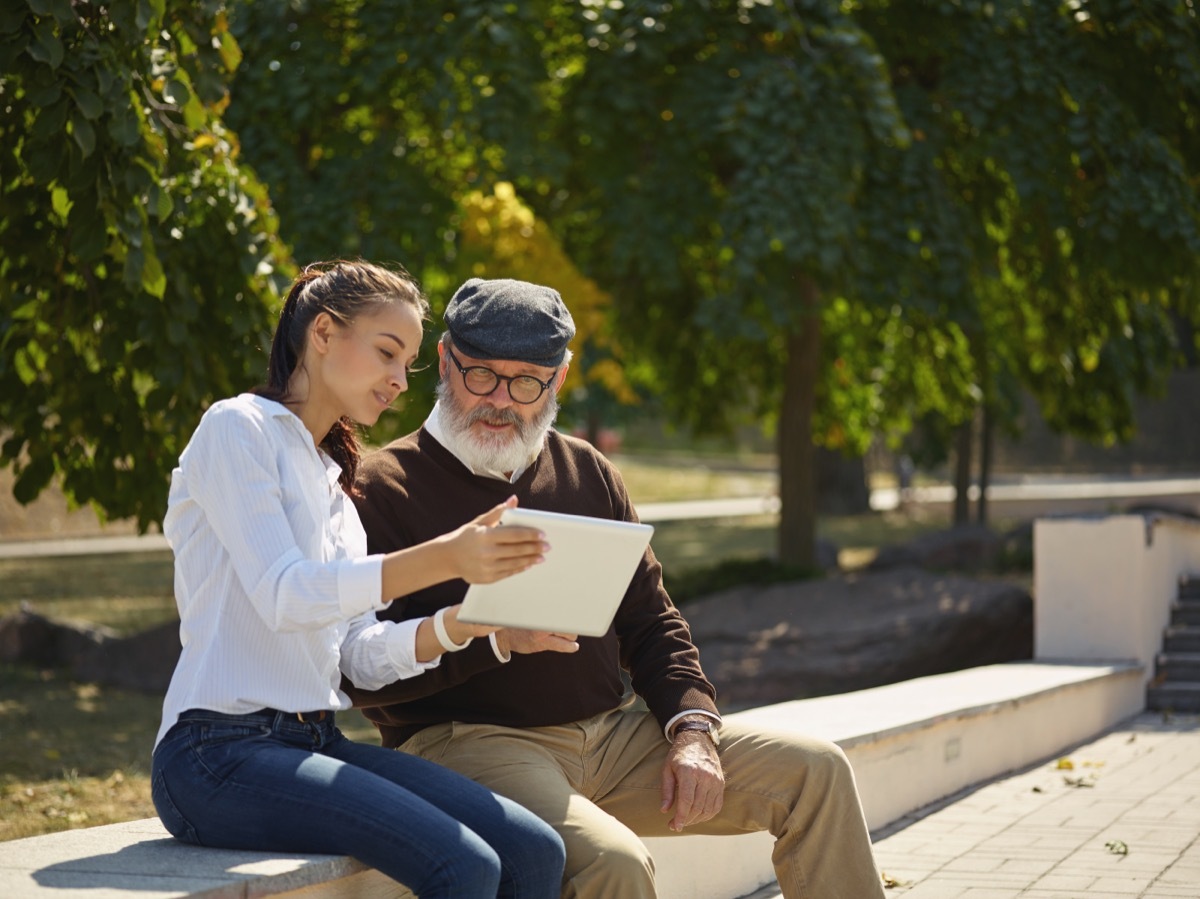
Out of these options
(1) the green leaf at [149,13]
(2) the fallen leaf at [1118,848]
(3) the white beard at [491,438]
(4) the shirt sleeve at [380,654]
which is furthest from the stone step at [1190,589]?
(4) the shirt sleeve at [380,654]

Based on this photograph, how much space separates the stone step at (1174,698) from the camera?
931cm

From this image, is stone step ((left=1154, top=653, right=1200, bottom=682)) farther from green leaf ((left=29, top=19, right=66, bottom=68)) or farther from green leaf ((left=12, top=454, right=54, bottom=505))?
green leaf ((left=29, top=19, right=66, bottom=68))

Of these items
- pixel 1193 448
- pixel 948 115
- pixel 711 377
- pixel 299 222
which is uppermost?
pixel 948 115

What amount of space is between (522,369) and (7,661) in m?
8.79

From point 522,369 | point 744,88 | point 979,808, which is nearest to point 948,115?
point 744,88

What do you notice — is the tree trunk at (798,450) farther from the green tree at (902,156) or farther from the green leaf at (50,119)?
the green leaf at (50,119)

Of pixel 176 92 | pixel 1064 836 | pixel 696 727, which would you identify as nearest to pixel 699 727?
pixel 696 727

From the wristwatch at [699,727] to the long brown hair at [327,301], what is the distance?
1.06 m

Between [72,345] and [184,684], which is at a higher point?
[72,345]

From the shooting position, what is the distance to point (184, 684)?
9.65 ft

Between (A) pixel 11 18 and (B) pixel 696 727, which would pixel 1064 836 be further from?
(A) pixel 11 18

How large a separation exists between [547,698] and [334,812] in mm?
897

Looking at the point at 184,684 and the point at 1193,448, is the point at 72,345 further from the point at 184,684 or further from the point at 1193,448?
the point at 1193,448

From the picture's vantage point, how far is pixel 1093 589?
358 inches
